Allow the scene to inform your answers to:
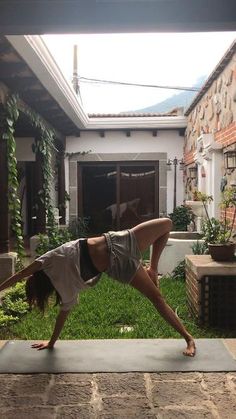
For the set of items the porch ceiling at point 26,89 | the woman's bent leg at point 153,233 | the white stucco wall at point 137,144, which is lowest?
the woman's bent leg at point 153,233

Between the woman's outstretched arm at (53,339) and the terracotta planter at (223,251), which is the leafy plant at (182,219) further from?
the woman's outstretched arm at (53,339)

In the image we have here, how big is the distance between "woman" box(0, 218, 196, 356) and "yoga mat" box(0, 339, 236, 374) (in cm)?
17

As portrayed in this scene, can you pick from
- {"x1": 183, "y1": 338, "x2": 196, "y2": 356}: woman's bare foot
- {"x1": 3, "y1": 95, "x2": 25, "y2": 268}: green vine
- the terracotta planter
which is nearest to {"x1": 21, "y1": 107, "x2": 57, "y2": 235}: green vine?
{"x1": 3, "y1": 95, "x2": 25, "y2": 268}: green vine

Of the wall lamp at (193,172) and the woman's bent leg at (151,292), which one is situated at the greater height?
the wall lamp at (193,172)

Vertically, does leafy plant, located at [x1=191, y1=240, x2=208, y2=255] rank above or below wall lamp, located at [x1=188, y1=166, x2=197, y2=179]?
below

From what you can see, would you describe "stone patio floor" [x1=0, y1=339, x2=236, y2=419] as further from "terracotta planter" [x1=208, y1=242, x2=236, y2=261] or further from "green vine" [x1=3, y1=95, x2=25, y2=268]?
"green vine" [x1=3, y1=95, x2=25, y2=268]

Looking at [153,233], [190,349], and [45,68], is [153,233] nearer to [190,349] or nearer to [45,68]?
[190,349]

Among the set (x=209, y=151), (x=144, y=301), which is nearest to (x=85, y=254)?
(x=144, y=301)

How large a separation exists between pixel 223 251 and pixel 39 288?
196cm

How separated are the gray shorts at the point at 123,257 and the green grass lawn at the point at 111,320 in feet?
3.45

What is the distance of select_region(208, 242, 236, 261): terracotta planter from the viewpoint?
3959 millimetres

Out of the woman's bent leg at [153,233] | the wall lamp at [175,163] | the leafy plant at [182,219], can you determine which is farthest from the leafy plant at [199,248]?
the wall lamp at [175,163]

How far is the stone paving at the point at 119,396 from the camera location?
218cm

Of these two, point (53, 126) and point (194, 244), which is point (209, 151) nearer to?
point (194, 244)
